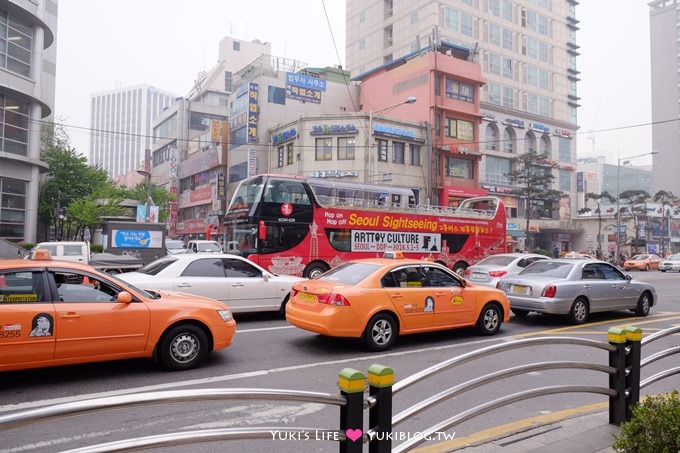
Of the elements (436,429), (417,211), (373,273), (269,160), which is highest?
(269,160)

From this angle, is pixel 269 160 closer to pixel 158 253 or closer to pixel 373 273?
pixel 158 253

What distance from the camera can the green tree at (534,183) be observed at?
1811 inches

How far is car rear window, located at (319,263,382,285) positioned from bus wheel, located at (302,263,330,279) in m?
8.51

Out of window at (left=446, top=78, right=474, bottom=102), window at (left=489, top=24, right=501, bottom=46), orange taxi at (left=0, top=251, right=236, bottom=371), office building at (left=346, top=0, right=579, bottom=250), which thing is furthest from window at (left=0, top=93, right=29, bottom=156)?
window at (left=489, top=24, right=501, bottom=46)

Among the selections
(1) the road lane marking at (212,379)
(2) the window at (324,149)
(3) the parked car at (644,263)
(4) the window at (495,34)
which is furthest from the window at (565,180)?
(1) the road lane marking at (212,379)

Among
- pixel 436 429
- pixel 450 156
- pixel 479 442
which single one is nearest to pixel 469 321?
pixel 479 442

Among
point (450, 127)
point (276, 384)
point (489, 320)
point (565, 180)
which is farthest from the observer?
point (565, 180)

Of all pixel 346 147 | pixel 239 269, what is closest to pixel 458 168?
pixel 346 147

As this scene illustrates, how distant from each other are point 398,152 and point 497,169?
15.4m

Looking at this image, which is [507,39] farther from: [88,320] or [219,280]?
[88,320]

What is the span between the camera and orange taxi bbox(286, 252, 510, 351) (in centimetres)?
726

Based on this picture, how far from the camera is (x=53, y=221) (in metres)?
42.9

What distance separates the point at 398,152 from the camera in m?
39.0

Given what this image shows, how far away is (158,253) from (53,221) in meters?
28.3
